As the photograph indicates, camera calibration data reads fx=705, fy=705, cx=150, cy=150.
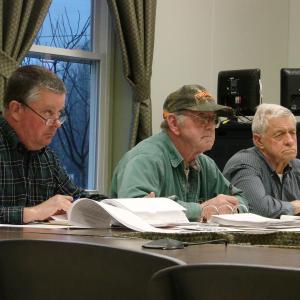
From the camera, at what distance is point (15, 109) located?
8.73 feet

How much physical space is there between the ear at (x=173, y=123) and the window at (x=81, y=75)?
71.7 inches

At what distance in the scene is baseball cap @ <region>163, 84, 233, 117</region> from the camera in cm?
312

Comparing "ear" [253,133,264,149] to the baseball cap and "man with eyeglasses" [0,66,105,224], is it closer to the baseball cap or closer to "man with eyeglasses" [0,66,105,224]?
the baseball cap

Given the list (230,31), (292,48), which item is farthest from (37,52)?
(292,48)

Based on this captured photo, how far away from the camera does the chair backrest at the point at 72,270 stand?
0.99 m

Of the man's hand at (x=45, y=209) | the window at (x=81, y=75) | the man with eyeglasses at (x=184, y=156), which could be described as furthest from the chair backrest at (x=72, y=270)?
the window at (x=81, y=75)

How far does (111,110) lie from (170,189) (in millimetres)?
2244

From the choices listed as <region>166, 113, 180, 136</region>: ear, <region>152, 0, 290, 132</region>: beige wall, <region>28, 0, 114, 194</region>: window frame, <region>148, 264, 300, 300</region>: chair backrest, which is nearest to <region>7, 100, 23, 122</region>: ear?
<region>166, 113, 180, 136</region>: ear

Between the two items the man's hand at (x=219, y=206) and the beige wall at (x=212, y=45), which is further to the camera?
the beige wall at (x=212, y=45)

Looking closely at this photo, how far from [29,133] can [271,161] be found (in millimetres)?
1448

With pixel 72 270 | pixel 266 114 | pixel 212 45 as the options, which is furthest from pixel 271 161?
pixel 72 270

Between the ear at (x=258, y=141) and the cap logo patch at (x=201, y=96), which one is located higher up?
the cap logo patch at (x=201, y=96)

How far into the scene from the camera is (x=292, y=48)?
21.7ft

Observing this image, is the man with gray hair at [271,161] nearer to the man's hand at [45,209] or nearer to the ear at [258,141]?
the ear at [258,141]
